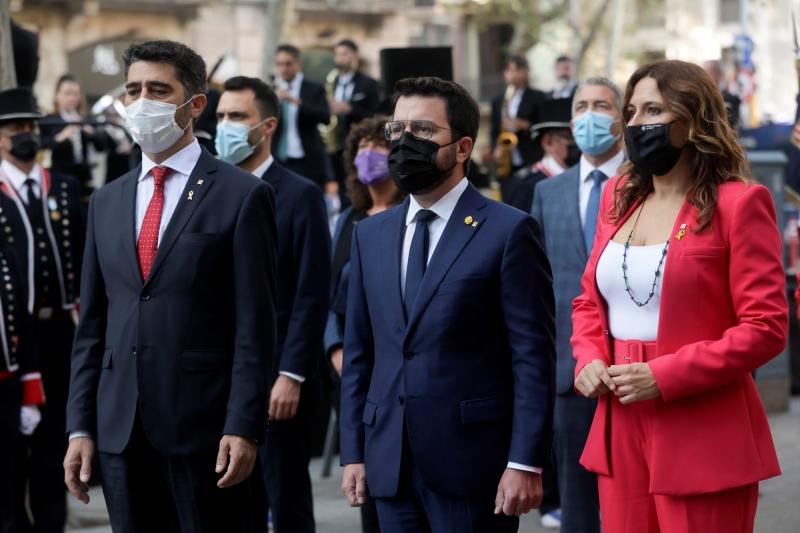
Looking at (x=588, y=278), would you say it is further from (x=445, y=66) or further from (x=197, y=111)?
(x=445, y=66)

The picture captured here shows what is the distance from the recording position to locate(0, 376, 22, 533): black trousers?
293 inches

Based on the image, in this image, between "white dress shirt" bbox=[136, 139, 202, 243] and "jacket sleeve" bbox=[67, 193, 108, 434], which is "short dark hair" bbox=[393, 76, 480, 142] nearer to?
"white dress shirt" bbox=[136, 139, 202, 243]

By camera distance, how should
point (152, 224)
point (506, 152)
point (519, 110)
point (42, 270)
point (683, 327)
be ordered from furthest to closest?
point (519, 110) < point (506, 152) < point (42, 270) < point (152, 224) < point (683, 327)

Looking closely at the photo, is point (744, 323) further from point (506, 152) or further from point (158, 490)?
point (506, 152)

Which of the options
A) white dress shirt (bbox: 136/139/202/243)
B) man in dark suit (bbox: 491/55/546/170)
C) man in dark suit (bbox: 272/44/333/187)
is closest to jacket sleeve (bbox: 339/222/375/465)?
white dress shirt (bbox: 136/139/202/243)

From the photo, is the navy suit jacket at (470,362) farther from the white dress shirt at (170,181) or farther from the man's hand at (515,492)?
the white dress shirt at (170,181)

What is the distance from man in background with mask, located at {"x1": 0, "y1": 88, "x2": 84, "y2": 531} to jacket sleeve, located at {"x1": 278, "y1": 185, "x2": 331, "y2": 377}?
5.56 ft

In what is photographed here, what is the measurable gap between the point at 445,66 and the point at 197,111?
460 cm

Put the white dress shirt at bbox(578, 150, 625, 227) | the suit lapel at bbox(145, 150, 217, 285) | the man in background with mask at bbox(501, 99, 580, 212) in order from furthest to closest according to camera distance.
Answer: the man in background with mask at bbox(501, 99, 580, 212) → the white dress shirt at bbox(578, 150, 625, 227) → the suit lapel at bbox(145, 150, 217, 285)

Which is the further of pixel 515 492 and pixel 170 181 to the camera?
pixel 170 181

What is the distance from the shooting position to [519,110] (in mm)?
16938

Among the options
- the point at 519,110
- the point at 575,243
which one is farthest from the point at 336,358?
the point at 519,110

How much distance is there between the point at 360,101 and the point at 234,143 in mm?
9246

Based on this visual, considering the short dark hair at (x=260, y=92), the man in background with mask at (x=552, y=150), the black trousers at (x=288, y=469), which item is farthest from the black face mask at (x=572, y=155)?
the black trousers at (x=288, y=469)
